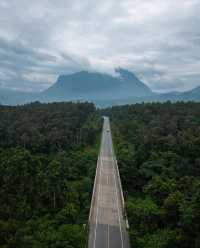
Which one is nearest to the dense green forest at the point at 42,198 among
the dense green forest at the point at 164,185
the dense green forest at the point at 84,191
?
the dense green forest at the point at 84,191

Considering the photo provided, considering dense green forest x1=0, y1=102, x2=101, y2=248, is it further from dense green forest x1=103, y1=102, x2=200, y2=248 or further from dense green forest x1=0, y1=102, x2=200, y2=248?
dense green forest x1=103, y1=102, x2=200, y2=248

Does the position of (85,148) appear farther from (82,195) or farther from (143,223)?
(143,223)

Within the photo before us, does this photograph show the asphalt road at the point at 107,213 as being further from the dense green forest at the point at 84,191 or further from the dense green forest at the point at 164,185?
the dense green forest at the point at 164,185

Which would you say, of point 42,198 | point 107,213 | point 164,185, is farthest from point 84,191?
point 164,185

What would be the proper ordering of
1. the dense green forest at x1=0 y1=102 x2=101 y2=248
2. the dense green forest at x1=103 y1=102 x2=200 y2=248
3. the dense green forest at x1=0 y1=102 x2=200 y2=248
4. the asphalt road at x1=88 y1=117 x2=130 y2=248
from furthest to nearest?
the asphalt road at x1=88 y1=117 x2=130 y2=248
the dense green forest at x1=0 y1=102 x2=101 y2=248
the dense green forest at x1=0 y1=102 x2=200 y2=248
the dense green forest at x1=103 y1=102 x2=200 y2=248

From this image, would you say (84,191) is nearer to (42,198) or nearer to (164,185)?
(42,198)

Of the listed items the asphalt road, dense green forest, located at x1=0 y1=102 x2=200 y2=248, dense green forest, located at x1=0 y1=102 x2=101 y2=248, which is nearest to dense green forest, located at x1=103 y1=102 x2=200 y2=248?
dense green forest, located at x1=0 y1=102 x2=200 y2=248

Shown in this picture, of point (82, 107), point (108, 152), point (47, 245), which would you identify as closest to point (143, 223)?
point (47, 245)
